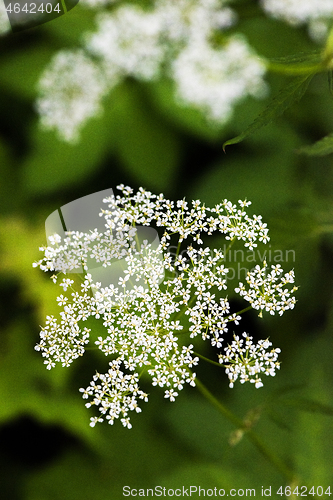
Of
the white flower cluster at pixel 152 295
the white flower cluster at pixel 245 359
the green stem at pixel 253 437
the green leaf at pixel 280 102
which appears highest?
the green leaf at pixel 280 102

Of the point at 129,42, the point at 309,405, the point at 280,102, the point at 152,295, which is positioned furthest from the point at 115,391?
the point at 129,42

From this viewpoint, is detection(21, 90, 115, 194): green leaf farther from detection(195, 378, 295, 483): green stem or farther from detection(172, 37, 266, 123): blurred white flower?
detection(195, 378, 295, 483): green stem

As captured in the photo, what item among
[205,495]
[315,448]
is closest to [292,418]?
[315,448]

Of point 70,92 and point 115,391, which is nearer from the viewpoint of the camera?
point 115,391

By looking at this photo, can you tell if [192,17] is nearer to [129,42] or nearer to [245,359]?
[129,42]

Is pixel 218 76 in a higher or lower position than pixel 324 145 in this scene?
higher

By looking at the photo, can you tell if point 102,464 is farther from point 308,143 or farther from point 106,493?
point 308,143

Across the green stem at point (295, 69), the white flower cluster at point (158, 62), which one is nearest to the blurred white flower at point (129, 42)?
the white flower cluster at point (158, 62)

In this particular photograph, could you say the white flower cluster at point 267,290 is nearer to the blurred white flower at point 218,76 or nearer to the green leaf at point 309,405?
the green leaf at point 309,405
